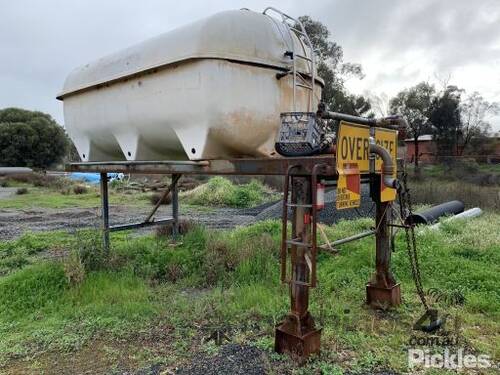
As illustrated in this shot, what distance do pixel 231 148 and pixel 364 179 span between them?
1307 mm

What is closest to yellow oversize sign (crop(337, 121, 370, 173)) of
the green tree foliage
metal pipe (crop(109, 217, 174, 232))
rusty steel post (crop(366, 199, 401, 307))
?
rusty steel post (crop(366, 199, 401, 307))

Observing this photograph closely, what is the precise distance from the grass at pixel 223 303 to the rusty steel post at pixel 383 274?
12cm

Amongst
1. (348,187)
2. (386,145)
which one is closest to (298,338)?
(348,187)

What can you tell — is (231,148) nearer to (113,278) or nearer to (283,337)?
(283,337)

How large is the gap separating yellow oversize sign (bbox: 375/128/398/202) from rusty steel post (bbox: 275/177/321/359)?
0.92 meters

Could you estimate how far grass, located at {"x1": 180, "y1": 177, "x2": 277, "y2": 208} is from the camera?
1694cm

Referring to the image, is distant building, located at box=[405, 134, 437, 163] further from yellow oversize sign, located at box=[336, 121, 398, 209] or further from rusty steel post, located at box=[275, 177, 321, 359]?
rusty steel post, located at box=[275, 177, 321, 359]

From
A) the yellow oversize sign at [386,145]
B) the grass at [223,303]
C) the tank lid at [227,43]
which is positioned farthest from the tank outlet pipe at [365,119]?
the grass at [223,303]

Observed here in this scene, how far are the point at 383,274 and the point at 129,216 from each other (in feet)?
34.0

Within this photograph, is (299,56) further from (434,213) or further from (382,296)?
(434,213)

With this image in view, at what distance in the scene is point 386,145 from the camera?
399 centimetres

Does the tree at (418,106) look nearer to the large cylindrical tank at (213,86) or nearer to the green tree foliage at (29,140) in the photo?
the large cylindrical tank at (213,86)

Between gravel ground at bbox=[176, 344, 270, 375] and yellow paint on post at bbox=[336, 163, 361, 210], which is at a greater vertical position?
yellow paint on post at bbox=[336, 163, 361, 210]

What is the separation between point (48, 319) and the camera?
4105 millimetres
